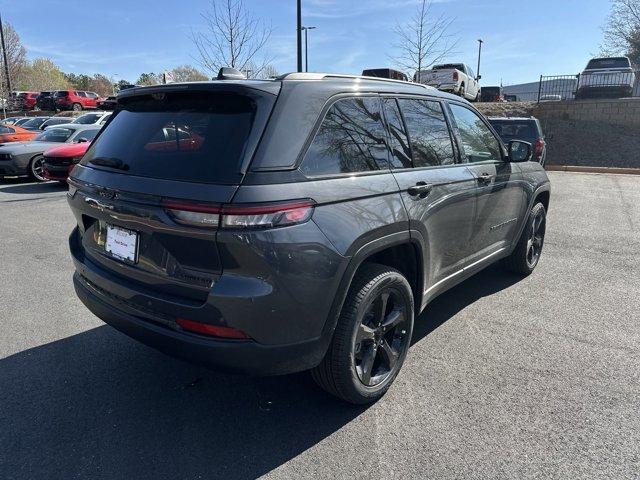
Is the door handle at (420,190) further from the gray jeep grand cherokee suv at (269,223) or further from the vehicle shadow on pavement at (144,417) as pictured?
the vehicle shadow on pavement at (144,417)

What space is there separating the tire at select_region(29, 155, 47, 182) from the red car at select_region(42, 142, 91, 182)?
4.94 ft

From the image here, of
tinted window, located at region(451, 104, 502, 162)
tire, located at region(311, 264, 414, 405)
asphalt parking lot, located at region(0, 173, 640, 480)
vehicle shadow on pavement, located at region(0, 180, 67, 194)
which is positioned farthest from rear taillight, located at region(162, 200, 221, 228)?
vehicle shadow on pavement, located at region(0, 180, 67, 194)

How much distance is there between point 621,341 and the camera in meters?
3.72

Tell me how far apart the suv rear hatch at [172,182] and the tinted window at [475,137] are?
6.58 feet

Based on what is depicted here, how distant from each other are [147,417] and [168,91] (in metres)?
1.87

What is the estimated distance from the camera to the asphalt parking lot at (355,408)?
95.7 inches

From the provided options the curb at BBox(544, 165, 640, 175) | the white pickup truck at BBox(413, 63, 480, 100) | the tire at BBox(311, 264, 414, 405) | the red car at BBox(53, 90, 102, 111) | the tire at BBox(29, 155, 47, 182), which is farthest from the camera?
the red car at BBox(53, 90, 102, 111)

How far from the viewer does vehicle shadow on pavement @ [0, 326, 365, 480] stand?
2424mm

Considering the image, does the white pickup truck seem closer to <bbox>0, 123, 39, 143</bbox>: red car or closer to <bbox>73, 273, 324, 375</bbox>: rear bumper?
<bbox>0, 123, 39, 143</bbox>: red car

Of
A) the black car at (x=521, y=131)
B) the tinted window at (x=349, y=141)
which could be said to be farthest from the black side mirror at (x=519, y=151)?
the black car at (x=521, y=131)

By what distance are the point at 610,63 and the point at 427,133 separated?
67.1 ft

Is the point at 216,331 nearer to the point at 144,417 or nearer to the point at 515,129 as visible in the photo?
the point at 144,417

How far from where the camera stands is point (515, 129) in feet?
39.3

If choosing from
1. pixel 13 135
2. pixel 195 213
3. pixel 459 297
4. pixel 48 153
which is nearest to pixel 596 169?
pixel 459 297
